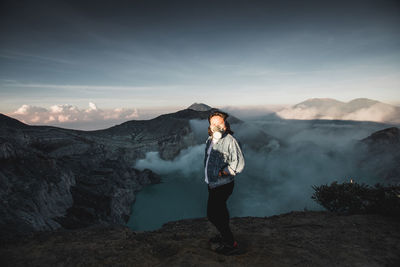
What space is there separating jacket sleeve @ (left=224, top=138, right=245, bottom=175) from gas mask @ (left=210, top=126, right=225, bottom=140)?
0.36m

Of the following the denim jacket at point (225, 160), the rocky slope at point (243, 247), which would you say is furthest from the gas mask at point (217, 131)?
the rocky slope at point (243, 247)

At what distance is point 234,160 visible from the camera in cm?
447

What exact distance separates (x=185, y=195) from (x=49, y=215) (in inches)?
4699

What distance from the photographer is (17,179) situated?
65.8 feet

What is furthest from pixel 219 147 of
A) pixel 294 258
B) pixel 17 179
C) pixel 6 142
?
pixel 6 142

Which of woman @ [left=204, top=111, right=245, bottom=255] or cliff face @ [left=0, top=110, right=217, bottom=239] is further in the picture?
cliff face @ [left=0, top=110, right=217, bottom=239]

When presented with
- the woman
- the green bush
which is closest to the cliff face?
the woman

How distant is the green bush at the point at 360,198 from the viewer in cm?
714

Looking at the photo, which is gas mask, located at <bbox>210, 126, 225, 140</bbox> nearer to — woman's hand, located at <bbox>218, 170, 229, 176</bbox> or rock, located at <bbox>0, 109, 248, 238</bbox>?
woman's hand, located at <bbox>218, 170, 229, 176</bbox>

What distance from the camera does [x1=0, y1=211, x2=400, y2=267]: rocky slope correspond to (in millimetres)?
4488

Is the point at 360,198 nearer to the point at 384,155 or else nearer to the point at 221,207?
the point at 221,207

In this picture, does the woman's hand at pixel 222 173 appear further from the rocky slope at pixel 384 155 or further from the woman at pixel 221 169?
the rocky slope at pixel 384 155

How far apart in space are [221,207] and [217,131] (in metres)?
1.89

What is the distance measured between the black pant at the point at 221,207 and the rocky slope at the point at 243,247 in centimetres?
57
